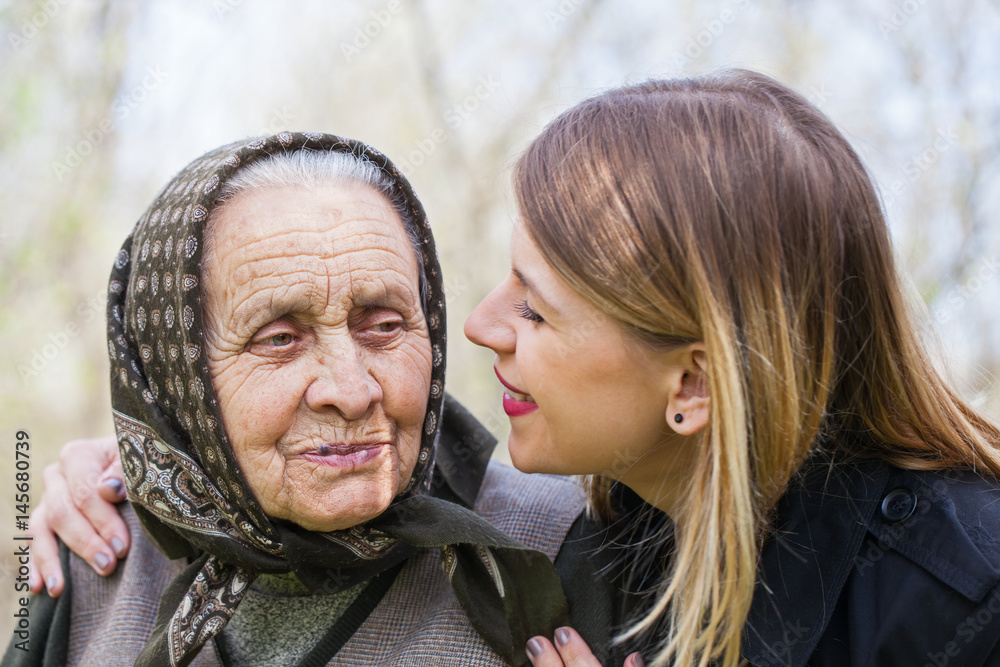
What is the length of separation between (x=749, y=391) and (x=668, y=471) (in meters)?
0.37

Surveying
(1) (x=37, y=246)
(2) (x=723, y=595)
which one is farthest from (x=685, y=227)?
(1) (x=37, y=246)

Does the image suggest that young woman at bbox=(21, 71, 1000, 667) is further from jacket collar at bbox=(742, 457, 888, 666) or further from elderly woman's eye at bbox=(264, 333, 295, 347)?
elderly woman's eye at bbox=(264, 333, 295, 347)

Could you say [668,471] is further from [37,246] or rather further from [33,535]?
[37,246]

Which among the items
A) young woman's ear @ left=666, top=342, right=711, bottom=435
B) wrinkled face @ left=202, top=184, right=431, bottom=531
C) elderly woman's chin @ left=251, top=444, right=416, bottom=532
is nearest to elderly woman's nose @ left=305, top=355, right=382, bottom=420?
wrinkled face @ left=202, top=184, right=431, bottom=531

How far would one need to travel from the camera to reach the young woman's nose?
6.17 feet

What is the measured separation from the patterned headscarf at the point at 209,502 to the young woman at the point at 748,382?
8.6 inches

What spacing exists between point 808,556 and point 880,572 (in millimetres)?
150

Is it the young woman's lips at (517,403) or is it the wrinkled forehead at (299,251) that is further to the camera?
the young woman's lips at (517,403)

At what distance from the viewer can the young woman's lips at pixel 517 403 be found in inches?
76.5

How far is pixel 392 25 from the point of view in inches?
294

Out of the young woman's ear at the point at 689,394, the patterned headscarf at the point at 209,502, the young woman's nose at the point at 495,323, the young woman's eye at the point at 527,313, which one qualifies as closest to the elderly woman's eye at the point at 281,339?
the patterned headscarf at the point at 209,502

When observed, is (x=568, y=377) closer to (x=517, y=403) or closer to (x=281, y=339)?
(x=517, y=403)

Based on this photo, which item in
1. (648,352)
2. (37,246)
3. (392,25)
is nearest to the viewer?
(648,352)

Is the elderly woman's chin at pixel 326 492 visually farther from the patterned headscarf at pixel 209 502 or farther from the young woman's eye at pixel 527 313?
the young woman's eye at pixel 527 313
